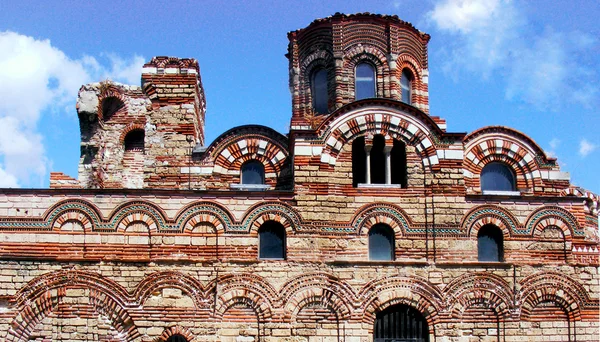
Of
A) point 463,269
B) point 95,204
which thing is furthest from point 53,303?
point 463,269

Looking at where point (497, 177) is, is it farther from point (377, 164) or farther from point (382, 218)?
point (382, 218)

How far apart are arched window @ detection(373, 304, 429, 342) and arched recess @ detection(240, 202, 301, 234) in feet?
9.22

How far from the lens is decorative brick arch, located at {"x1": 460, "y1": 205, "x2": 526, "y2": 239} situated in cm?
1822

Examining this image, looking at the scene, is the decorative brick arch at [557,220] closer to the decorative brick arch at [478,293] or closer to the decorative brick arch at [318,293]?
the decorative brick arch at [478,293]

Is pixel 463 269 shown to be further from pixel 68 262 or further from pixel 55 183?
pixel 55 183

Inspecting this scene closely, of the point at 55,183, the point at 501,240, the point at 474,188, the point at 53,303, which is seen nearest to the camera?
the point at 53,303

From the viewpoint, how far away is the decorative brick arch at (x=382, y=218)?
18.0 m

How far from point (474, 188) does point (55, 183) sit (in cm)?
1091

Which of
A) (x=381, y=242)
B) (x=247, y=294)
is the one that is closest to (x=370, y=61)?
(x=381, y=242)

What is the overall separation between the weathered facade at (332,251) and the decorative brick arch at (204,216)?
0.09 ft

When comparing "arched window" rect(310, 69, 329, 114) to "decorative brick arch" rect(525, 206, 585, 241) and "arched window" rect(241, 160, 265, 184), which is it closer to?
"arched window" rect(241, 160, 265, 184)

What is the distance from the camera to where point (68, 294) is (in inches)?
674

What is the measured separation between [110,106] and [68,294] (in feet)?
22.1

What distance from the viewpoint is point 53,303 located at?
17.1 m
